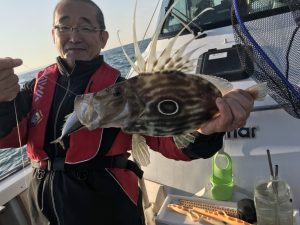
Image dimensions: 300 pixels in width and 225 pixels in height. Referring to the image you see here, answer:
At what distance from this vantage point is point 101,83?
278 cm

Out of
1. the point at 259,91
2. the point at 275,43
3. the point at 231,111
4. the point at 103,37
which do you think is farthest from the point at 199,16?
the point at 231,111

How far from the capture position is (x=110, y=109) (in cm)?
Result: 161

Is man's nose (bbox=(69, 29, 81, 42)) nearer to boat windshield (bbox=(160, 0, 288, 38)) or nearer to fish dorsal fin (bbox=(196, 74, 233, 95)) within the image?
fish dorsal fin (bbox=(196, 74, 233, 95))

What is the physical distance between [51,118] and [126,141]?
1.93ft

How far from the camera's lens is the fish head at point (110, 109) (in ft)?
5.26

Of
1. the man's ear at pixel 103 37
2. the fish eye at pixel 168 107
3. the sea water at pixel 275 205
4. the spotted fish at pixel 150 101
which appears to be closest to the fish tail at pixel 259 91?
the spotted fish at pixel 150 101

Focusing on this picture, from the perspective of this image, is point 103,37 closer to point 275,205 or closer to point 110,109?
point 110,109

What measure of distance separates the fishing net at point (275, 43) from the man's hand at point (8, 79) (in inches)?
55.6

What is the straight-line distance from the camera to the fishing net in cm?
226

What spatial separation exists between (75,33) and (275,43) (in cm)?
146

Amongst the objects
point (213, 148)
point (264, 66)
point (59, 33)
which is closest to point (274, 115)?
point (264, 66)

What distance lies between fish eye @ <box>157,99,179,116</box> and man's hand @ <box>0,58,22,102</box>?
1018mm

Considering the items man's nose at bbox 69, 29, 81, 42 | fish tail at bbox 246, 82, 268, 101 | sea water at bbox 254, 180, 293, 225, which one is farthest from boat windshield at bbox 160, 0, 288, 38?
fish tail at bbox 246, 82, 268, 101

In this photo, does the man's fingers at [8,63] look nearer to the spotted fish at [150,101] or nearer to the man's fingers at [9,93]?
the man's fingers at [9,93]
